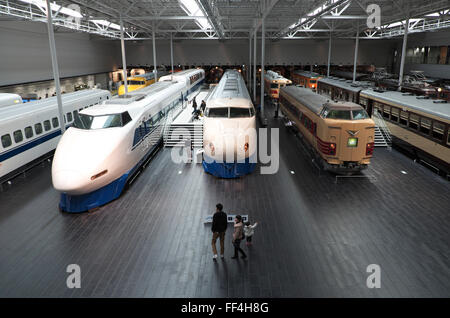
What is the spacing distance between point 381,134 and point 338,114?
6254 mm

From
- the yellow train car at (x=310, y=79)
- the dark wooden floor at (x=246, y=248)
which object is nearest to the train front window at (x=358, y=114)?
the dark wooden floor at (x=246, y=248)

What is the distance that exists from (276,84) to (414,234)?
23942 mm

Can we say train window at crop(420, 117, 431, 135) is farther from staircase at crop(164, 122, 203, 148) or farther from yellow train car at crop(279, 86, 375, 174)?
staircase at crop(164, 122, 203, 148)

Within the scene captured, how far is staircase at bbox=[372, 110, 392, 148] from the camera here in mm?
15883

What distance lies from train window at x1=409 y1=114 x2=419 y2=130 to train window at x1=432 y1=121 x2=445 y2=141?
129 cm

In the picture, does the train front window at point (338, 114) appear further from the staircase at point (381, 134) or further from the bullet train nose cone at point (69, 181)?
the bullet train nose cone at point (69, 181)

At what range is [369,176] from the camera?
39.6 ft

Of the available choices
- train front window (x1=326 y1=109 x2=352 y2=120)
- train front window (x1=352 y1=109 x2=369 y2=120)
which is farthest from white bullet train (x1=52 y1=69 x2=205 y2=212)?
train front window (x1=352 y1=109 x2=369 y2=120)

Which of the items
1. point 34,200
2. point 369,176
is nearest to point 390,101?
point 369,176

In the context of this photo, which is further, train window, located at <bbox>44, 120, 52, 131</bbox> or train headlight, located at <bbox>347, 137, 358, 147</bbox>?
train window, located at <bbox>44, 120, 52, 131</bbox>

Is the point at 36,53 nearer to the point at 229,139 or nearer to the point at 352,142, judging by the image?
the point at 229,139

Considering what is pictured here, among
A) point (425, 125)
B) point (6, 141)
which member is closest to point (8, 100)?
point (6, 141)

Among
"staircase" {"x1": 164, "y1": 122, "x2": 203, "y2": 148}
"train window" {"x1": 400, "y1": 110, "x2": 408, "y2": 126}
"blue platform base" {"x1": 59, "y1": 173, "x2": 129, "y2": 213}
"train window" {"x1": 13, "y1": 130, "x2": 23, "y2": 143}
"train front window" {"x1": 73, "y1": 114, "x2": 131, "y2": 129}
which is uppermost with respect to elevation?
"train front window" {"x1": 73, "y1": 114, "x2": 131, "y2": 129}

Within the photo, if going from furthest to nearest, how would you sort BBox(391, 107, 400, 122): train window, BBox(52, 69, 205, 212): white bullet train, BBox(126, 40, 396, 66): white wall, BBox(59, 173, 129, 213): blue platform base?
BBox(126, 40, 396, 66): white wall, BBox(391, 107, 400, 122): train window, BBox(59, 173, 129, 213): blue platform base, BBox(52, 69, 205, 212): white bullet train
